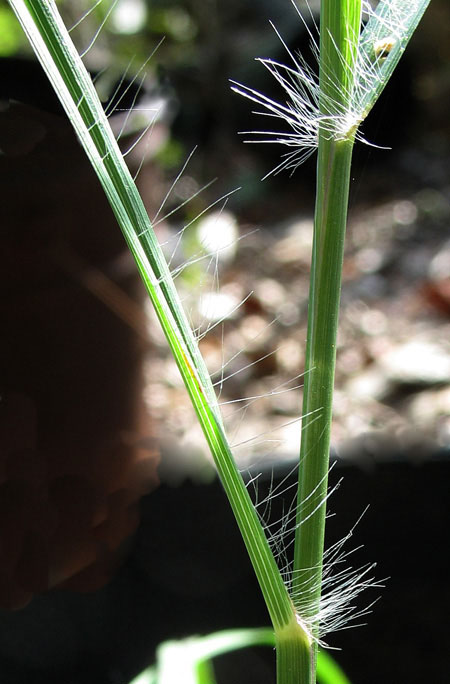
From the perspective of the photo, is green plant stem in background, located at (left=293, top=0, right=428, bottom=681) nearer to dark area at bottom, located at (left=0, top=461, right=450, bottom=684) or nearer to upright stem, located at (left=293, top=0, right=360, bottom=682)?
upright stem, located at (left=293, top=0, right=360, bottom=682)

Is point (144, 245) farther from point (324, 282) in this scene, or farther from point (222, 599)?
point (222, 599)

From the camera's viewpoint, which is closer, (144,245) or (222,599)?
(144,245)

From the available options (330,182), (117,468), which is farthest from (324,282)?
(117,468)

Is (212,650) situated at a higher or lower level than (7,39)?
lower

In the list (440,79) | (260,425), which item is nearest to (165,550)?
(260,425)

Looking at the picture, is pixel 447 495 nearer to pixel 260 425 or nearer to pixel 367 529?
pixel 367 529

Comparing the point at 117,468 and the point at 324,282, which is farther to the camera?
the point at 117,468

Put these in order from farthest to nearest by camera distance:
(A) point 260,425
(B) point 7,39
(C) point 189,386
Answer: (A) point 260,425
(B) point 7,39
(C) point 189,386

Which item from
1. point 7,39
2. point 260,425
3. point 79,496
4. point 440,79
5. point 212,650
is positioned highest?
point 440,79

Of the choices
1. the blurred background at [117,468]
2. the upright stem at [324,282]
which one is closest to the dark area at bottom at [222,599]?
the blurred background at [117,468]
